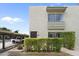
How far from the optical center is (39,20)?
1678cm

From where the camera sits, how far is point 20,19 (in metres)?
18.3

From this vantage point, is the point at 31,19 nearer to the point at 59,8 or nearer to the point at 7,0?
the point at 59,8

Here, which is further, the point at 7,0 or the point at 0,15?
the point at 0,15

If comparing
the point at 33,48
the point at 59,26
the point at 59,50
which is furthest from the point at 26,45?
the point at 59,26

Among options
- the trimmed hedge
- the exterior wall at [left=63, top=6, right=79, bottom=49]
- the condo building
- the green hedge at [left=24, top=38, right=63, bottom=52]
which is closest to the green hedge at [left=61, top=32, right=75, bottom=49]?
the trimmed hedge

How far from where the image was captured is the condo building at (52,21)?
54.7ft

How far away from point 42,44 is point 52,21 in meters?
3.26

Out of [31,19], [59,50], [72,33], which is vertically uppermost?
[31,19]

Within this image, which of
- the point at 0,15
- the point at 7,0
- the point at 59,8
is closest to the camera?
the point at 7,0

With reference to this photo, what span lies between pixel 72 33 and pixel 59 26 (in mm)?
1100

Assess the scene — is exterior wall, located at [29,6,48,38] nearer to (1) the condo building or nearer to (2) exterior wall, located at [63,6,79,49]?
(1) the condo building

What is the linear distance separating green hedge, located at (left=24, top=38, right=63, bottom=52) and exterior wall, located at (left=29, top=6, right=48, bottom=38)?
2518 mm

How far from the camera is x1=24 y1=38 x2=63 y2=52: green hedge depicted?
46.0ft

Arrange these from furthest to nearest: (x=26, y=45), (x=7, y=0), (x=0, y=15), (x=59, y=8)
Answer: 1. (x=0, y=15)
2. (x=59, y=8)
3. (x=26, y=45)
4. (x=7, y=0)
